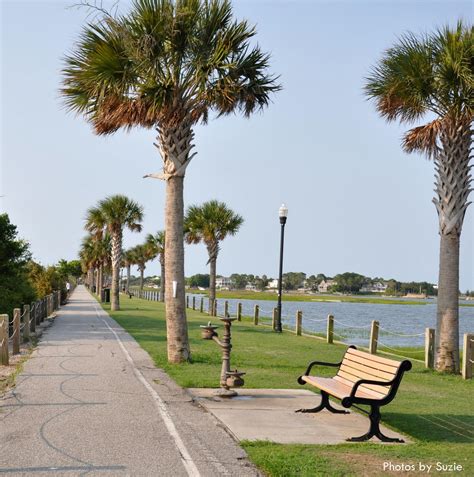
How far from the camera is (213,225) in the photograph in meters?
41.5

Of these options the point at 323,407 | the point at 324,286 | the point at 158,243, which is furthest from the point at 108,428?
the point at 324,286

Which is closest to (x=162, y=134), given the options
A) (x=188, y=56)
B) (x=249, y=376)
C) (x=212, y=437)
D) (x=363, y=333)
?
(x=188, y=56)

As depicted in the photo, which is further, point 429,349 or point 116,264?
point 116,264

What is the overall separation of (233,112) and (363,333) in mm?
20187

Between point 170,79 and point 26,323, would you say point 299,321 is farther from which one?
point 170,79

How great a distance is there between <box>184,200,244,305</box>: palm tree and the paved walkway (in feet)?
92.3

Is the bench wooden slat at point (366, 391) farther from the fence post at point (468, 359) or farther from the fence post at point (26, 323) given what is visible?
the fence post at point (26, 323)

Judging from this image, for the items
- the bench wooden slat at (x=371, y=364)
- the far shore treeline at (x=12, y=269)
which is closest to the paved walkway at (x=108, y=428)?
the bench wooden slat at (x=371, y=364)

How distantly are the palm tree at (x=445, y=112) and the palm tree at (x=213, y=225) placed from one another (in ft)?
85.3

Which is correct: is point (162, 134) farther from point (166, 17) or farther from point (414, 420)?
point (414, 420)

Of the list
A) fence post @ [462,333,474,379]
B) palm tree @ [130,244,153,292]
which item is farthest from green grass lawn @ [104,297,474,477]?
palm tree @ [130,244,153,292]

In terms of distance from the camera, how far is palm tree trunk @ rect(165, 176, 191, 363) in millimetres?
14125

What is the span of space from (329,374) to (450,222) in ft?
14.7

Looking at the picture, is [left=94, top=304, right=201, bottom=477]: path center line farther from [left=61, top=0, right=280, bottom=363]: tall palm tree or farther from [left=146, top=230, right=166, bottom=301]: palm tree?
[left=146, top=230, right=166, bottom=301]: palm tree
